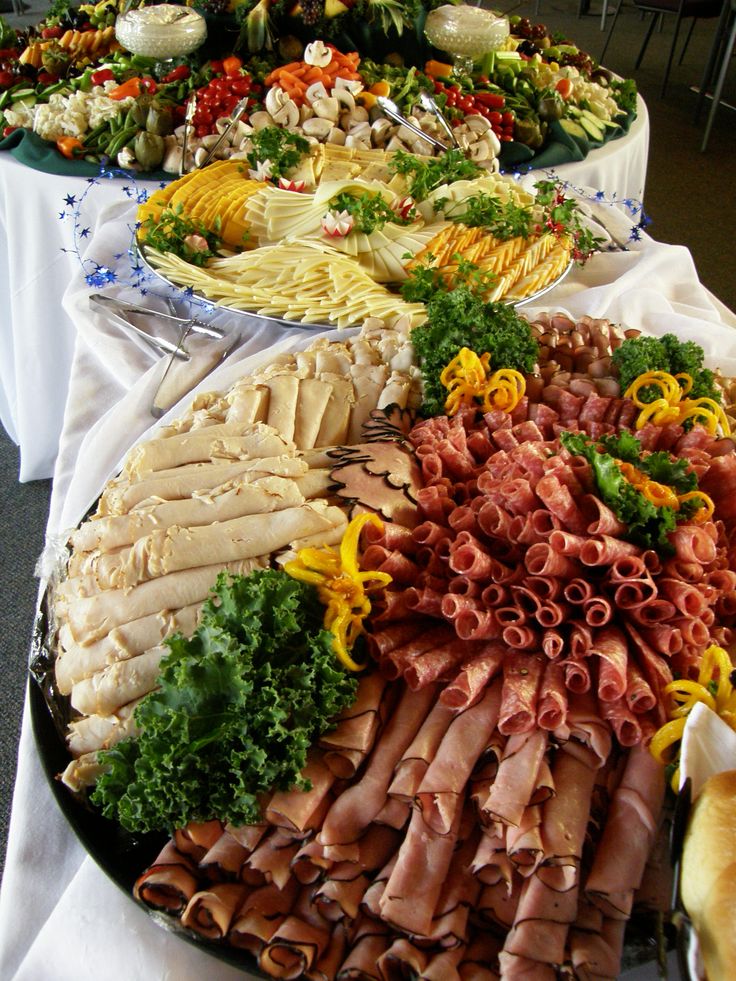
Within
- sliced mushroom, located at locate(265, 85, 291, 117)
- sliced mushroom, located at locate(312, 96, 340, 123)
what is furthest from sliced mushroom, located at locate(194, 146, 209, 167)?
sliced mushroom, located at locate(312, 96, 340, 123)

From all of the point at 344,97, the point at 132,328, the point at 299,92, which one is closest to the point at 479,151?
the point at 344,97

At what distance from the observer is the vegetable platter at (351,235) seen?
1.81m

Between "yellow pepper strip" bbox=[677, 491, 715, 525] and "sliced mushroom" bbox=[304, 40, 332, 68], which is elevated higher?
"sliced mushroom" bbox=[304, 40, 332, 68]

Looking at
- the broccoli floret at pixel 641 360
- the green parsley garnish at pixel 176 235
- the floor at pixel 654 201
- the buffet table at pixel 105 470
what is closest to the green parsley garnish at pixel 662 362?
the broccoli floret at pixel 641 360

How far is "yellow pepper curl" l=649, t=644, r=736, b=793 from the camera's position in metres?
0.85

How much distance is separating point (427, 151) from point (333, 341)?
1228mm

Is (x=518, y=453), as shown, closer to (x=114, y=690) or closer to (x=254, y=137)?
(x=114, y=690)

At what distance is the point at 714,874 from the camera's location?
66cm

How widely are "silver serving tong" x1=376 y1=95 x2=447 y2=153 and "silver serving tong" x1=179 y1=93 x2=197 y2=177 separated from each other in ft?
2.07

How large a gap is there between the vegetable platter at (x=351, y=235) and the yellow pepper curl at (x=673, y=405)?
526 millimetres

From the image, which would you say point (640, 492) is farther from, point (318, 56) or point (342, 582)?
point (318, 56)

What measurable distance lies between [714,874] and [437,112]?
2.52 meters

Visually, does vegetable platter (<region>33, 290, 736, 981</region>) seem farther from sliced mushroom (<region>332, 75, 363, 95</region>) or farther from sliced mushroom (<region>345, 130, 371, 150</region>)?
sliced mushroom (<region>332, 75, 363, 95</region>)

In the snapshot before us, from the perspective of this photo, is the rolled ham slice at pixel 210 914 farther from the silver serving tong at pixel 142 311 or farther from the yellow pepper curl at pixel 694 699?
the silver serving tong at pixel 142 311
